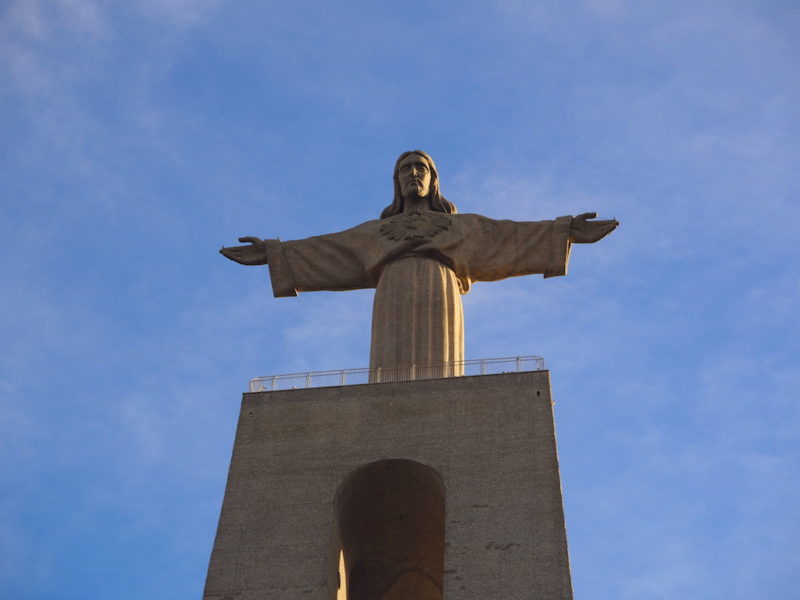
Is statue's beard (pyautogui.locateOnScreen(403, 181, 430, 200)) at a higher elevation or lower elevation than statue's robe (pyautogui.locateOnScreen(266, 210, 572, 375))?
higher

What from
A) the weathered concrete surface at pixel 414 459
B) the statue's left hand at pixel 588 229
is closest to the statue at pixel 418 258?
the statue's left hand at pixel 588 229

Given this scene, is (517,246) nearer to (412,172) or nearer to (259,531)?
(412,172)

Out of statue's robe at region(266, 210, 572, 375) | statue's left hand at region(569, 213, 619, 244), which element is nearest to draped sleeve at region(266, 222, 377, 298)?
statue's robe at region(266, 210, 572, 375)

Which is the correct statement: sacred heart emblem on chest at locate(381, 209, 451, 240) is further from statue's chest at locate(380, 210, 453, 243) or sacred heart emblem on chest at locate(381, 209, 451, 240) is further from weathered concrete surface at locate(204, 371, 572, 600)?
weathered concrete surface at locate(204, 371, 572, 600)

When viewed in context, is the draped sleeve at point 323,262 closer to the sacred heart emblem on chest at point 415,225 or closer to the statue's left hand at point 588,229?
the sacred heart emblem on chest at point 415,225

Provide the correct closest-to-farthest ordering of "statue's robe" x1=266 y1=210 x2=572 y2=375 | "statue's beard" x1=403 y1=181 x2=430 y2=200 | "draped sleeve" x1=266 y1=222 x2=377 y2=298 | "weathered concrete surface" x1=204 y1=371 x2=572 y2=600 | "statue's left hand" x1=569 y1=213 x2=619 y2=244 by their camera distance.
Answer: "weathered concrete surface" x1=204 y1=371 x2=572 y2=600, "statue's robe" x1=266 y1=210 x2=572 y2=375, "statue's left hand" x1=569 y1=213 x2=619 y2=244, "draped sleeve" x1=266 y1=222 x2=377 y2=298, "statue's beard" x1=403 y1=181 x2=430 y2=200

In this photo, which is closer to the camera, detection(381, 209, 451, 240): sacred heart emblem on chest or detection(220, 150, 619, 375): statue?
detection(220, 150, 619, 375): statue

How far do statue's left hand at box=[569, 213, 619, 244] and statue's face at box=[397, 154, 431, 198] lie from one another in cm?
339

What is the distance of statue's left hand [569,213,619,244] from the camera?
27.5m

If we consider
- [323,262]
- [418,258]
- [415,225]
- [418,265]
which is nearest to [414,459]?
[418,265]

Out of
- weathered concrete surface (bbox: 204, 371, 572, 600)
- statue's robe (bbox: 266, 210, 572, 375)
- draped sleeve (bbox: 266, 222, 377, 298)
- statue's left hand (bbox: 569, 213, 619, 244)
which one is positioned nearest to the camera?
weathered concrete surface (bbox: 204, 371, 572, 600)

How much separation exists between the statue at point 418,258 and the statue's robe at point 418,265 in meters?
0.02

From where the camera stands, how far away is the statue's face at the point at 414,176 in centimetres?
2898

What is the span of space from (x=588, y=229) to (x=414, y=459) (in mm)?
7362
